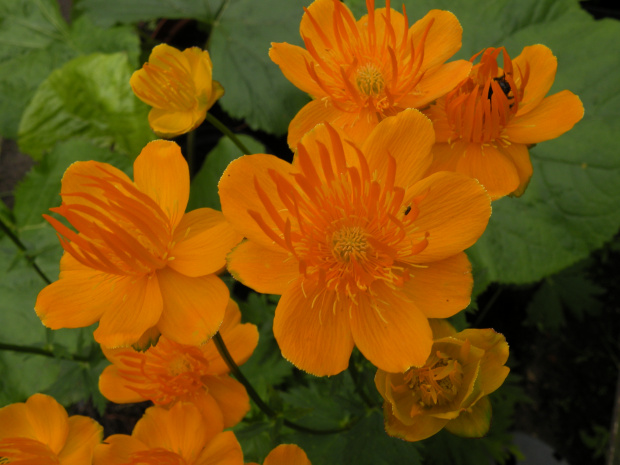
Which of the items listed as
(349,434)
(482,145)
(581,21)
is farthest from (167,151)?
(581,21)

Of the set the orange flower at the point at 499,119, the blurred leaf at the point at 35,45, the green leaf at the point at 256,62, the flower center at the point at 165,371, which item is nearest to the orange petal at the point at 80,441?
the flower center at the point at 165,371

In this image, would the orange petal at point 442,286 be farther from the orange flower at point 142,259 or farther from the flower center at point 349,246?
the orange flower at point 142,259

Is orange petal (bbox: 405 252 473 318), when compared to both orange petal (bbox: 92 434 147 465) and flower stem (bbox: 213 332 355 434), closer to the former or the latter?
flower stem (bbox: 213 332 355 434)

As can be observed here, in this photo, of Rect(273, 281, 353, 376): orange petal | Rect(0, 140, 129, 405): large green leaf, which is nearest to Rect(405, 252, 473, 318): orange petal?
Rect(273, 281, 353, 376): orange petal

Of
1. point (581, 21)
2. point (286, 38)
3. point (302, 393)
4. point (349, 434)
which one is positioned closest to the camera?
point (349, 434)

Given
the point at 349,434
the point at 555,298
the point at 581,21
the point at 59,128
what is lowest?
the point at 555,298

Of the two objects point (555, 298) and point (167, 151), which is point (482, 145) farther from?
point (555, 298)
